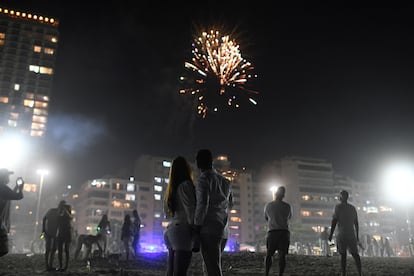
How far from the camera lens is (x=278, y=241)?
32.3ft

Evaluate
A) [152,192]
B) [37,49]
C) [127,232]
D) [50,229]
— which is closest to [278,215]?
[50,229]

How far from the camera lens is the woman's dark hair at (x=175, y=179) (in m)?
6.16

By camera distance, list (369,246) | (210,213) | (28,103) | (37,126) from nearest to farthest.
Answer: (210,213), (369,246), (37,126), (28,103)

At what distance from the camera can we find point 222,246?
22.1 ft

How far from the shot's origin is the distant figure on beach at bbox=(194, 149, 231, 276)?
6059 mm

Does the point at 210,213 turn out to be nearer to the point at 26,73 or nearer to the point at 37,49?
the point at 26,73

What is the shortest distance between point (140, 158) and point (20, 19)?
63673 mm

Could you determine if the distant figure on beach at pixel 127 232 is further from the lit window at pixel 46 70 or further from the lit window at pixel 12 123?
the lit window at pixel 46 70

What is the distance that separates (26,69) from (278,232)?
140 meters

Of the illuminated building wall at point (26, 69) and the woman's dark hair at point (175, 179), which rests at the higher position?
the illuminated building wall at point (26, 69)

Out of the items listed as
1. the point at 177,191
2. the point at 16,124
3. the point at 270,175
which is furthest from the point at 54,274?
the point at 270,175

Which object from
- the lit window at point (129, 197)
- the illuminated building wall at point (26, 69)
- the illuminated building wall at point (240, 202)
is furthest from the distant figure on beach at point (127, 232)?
the illuminated building wall at point (26, 69)

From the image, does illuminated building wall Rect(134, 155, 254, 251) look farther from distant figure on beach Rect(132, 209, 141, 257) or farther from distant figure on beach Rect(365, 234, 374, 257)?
distant figure on beach Rect(132, 209, 141, 257)

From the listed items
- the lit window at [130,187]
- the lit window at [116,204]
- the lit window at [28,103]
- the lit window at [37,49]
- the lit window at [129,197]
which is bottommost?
the lit window at [116,204]
